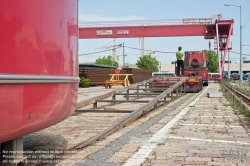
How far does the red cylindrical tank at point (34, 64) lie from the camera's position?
2.67 metres

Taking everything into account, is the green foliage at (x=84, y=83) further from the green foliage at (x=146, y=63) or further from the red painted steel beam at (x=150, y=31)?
the green foliage at (x=146, y=63)

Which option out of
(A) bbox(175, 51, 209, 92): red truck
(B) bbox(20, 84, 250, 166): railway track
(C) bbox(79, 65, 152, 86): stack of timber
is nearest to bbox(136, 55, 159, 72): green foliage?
(C) bbox(79, 65, 152, 86): stack of timber

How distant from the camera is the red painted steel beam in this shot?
1182 inches

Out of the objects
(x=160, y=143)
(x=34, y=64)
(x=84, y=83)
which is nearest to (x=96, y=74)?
(x=84, y=83)

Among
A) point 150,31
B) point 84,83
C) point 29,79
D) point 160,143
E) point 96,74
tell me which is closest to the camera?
point 29,79

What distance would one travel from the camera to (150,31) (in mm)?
30219

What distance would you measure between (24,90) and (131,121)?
464 centimetres

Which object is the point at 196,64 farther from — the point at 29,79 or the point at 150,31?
the point at 29,79

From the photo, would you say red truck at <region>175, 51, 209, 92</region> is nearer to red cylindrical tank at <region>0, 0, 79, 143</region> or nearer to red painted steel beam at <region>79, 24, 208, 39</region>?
red painted steel beam at <region>79, 24, 208, 39</region>

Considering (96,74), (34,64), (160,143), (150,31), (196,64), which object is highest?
(150,31)

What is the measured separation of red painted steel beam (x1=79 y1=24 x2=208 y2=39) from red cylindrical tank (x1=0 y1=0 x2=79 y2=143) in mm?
26711

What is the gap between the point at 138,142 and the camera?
5.40m

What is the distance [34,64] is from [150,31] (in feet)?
90.9

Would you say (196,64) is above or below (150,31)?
below
